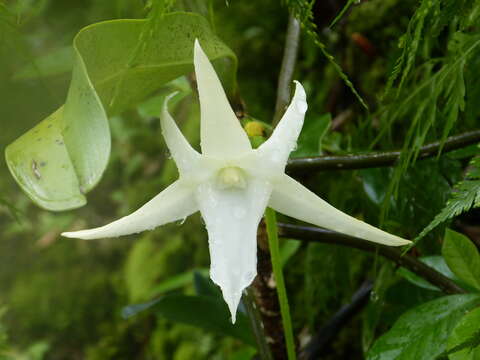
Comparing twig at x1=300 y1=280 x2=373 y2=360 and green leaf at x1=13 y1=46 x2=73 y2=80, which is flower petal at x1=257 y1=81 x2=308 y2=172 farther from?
green leaf at x1=13 y1=46 x2=73 y2=80

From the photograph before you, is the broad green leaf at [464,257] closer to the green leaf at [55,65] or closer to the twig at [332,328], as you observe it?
the twig at [332,328]

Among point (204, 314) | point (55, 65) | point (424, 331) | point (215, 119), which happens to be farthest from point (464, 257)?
point (55, 65)

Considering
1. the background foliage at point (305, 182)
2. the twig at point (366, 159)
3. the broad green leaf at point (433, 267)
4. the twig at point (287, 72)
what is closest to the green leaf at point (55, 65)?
the background foliage at point (305, 182)

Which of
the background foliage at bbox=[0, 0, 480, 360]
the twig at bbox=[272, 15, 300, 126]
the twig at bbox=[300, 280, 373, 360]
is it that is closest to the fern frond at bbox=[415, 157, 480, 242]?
the background foliage at bbox=[0, 0, 480, 360]

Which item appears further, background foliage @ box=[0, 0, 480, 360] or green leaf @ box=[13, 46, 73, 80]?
green leaf @ box=[13, 46, 73, 80]

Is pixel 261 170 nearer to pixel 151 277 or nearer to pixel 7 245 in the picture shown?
pixel 151 277
